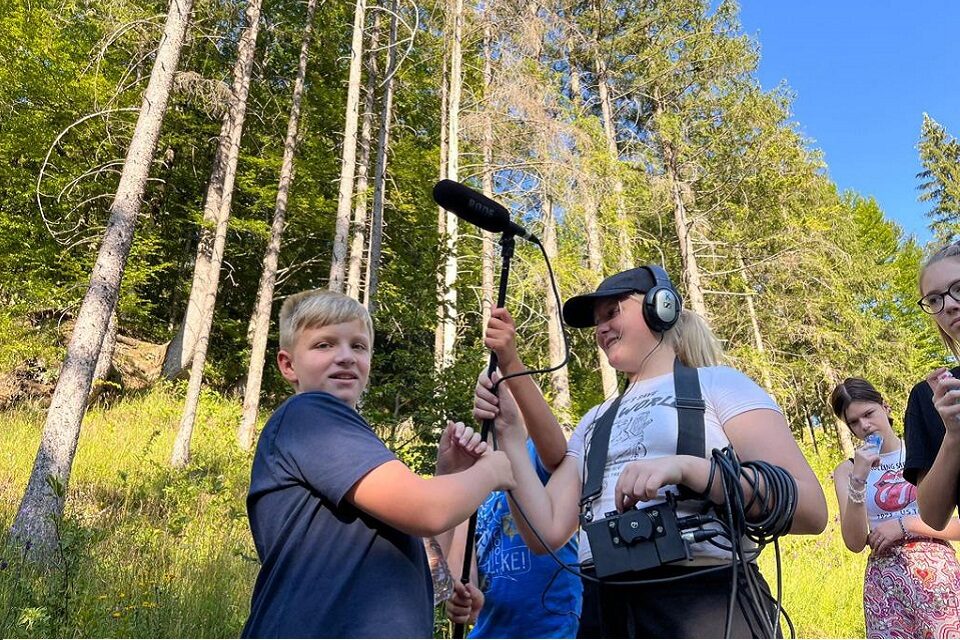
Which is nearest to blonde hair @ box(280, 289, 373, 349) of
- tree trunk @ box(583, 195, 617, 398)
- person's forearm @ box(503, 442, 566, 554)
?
person's forearm @ box(503, 442, 566, 554)

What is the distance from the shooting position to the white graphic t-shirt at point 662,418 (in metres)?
1.80

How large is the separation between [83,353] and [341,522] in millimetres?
5462

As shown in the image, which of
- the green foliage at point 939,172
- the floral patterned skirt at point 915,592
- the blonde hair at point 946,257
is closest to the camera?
the blonde hair at point 946,257

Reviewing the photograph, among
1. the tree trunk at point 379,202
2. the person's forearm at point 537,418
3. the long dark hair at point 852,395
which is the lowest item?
the person's forearm at point 537,418

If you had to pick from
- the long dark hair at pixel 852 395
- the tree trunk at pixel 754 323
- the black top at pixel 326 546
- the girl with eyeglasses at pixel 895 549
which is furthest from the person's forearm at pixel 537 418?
the tree trunk at pixel 754 323

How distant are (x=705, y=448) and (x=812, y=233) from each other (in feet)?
55.7

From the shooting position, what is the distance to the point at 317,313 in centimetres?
194

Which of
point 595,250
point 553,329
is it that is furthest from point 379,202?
point 595,250

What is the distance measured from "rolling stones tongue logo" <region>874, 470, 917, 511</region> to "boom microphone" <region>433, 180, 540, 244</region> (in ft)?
9.37

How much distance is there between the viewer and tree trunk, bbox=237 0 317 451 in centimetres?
1159

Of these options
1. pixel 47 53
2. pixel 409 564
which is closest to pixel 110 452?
pixel 47 53

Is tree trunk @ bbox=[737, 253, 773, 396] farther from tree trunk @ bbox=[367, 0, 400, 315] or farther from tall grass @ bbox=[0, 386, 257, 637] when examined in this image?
tall grass @ bbox=[0, 386, 257, 637]

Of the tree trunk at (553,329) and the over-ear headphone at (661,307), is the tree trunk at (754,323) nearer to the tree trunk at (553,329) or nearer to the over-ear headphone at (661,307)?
the tree trunk at (553,329)

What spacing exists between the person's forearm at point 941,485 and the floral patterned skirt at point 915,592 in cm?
145
